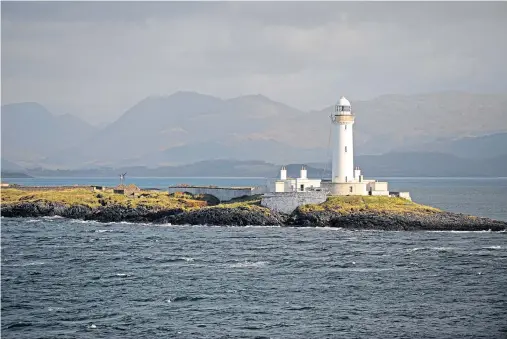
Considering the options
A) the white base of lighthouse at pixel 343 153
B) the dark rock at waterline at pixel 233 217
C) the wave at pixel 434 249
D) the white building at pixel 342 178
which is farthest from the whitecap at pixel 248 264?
the white base of lighthouse at pixel 343 153

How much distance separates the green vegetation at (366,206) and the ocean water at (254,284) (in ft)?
18.1

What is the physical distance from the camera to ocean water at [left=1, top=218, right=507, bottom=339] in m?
44.0

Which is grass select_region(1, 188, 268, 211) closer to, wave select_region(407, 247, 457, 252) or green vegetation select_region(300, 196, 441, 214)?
green vegetation select_region(300, 196, 441, 214)

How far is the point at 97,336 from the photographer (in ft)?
137

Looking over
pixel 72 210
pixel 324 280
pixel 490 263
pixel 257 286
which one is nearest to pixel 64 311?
pixel 257 286

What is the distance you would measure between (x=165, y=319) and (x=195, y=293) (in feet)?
22.2

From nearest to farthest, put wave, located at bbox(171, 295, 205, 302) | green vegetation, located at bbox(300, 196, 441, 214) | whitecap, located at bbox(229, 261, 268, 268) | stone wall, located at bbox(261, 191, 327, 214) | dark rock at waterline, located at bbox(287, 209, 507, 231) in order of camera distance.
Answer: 1. wave, located at bbox(171, 295, 205, 302)
2. whitecap, located at bbox(229, 261, 268, 268)
3. dark rock at waterline, located at bbox(287, 209, 507, 231)
4. green vegetation, located at bbox(300, 196, 441, 214)
5. stone wall, located at bbox(261, 191, 327, 214)

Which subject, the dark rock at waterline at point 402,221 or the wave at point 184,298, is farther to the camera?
the dark rock at waterline at point 402,221

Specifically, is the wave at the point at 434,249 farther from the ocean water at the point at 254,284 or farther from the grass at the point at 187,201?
the grass at the point at 187,201

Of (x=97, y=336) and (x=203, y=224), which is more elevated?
(x=203, y=224)

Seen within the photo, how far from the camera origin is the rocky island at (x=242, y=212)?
8531cm

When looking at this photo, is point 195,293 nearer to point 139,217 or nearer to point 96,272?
point 96,272

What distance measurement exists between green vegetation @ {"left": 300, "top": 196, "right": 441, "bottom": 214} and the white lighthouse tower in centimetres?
599

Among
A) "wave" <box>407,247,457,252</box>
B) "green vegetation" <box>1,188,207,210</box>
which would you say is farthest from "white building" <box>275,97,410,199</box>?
"wave" <box>407,247,457,252</box>
